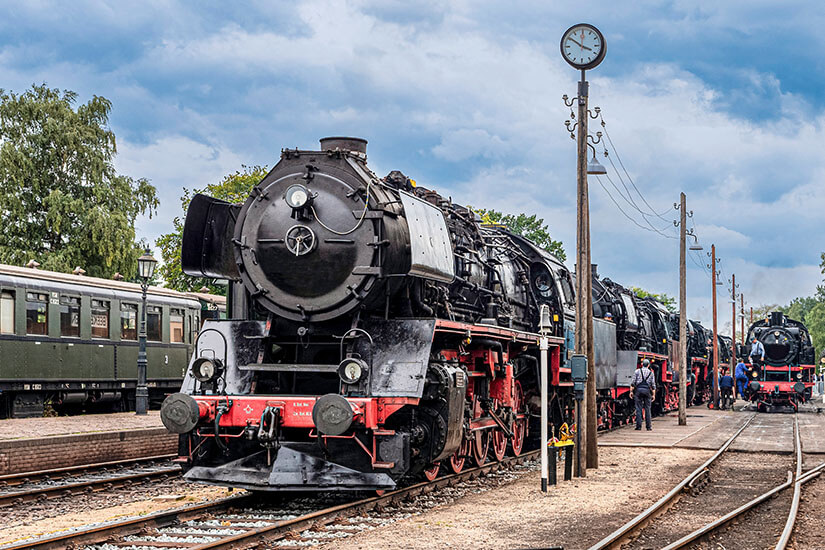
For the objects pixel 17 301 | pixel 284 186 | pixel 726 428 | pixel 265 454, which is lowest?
pixel 726 428

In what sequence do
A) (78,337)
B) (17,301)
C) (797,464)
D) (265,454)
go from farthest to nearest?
(78,337) → (17,301) → (797,464) → (265,454)

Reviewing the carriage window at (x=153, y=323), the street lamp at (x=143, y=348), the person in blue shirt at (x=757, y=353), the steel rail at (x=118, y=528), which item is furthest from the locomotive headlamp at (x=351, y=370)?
the person in blue shirt at (x=757, y=353)

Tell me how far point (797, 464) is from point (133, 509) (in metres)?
9.91

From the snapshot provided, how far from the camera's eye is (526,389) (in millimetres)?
15227

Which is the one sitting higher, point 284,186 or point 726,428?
point 284,186

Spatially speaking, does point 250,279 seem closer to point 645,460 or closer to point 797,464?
point 645,460

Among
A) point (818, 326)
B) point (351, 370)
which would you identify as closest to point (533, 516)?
point (351, 370)

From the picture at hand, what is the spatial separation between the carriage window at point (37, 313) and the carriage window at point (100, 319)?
1.51 metres

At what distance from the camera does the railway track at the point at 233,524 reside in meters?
7.59

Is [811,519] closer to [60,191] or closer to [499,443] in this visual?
[499,443]

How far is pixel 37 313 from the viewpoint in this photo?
59.3 ft

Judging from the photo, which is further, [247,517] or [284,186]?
[284,186]

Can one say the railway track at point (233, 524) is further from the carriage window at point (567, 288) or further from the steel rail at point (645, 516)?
the carriage window at point (567, 288)

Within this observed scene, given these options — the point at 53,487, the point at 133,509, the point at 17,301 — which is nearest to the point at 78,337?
the point at 17,301
